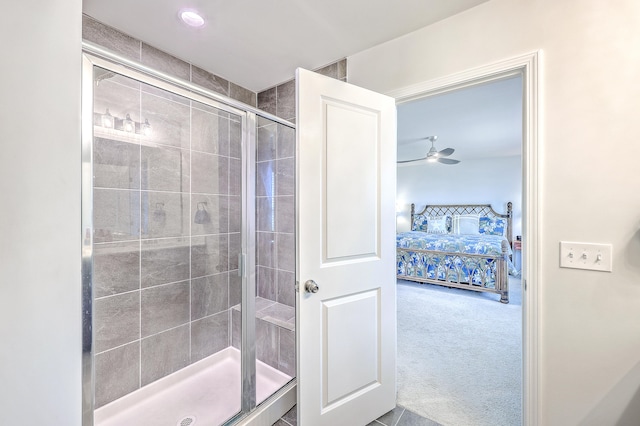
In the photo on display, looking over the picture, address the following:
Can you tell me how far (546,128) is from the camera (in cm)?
129

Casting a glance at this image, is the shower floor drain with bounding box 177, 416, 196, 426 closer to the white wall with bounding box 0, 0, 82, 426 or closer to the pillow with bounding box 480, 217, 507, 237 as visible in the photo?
→ the white wall with bounding box 0, 0, 82, 426

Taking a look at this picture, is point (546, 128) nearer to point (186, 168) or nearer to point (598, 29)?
point (598, 29)

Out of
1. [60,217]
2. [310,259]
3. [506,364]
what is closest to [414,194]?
[506,364]

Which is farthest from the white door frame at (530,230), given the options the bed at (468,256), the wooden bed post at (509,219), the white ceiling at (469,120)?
the wooden bed post at (509,219)

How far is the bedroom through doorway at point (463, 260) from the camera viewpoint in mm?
1900

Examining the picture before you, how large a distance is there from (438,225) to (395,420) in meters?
5.25

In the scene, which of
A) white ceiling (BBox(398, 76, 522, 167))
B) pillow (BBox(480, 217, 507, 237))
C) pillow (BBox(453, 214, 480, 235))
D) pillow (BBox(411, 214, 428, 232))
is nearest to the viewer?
white ceiling (BBox(398, 76, 522, 167))

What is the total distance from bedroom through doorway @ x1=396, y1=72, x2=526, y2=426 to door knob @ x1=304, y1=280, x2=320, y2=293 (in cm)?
112

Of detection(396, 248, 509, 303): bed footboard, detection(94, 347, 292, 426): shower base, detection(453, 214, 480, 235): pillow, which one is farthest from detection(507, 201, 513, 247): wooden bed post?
detection(94, 347, 292, 426): shower base

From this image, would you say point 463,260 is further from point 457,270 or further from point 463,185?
point 463,185

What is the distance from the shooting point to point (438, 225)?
20.5 feet

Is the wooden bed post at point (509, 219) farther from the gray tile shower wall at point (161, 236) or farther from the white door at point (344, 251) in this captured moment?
the gray tile shower wall at point (161, 236)

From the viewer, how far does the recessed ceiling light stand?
5.00ft

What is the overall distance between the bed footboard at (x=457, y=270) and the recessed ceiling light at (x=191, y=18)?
4.39 meters
